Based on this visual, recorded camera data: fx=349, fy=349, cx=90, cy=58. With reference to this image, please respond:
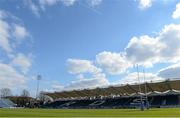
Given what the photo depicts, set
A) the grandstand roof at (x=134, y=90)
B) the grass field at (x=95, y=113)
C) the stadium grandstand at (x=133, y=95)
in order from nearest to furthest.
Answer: the grass field at (x=95, y=113) < the stadium grandstand at (x=133, y=95) < the grandstand roof at (x=134, y=90)

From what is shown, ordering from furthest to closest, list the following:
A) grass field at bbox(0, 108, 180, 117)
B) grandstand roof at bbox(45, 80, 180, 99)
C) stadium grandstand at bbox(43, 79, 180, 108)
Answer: grandstand roof at bbox(45, 80, 180, 99), stadium grandstand at bbox(43, 79, 180, 108), grass field at bbox(0, 108, 180, 117)

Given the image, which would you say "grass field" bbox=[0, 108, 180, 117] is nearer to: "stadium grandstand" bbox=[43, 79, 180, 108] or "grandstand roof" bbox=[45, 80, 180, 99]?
"stadium grandstand" bbox=[43, 79, 180, 108]

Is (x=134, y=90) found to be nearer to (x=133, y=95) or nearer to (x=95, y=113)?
(x=133, y=95)

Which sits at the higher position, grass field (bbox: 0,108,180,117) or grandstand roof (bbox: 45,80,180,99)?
grandstand roof (bbox: 45,80,180,99)

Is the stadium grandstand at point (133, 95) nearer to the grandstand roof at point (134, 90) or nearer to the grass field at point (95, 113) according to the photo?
the grandstand roof at point (134, 90)

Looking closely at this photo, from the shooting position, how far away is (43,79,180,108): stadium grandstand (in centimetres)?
14775

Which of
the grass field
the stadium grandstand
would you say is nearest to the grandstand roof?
the stadium grandstand

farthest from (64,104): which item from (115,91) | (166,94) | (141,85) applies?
(166,94)

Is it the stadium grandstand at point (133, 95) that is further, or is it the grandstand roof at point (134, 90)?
the grandstand roof at point (134, 90)

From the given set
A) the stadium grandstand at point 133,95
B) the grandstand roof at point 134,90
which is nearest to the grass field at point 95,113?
the stadium grandstand at point 133,95

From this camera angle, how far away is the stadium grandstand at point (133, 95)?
147750 mm

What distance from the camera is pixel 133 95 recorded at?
6471 inches

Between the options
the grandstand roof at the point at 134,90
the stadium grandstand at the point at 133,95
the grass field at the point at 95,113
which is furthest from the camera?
the grandstand roof at the point at 134,90

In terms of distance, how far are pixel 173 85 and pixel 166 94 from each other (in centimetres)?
510
